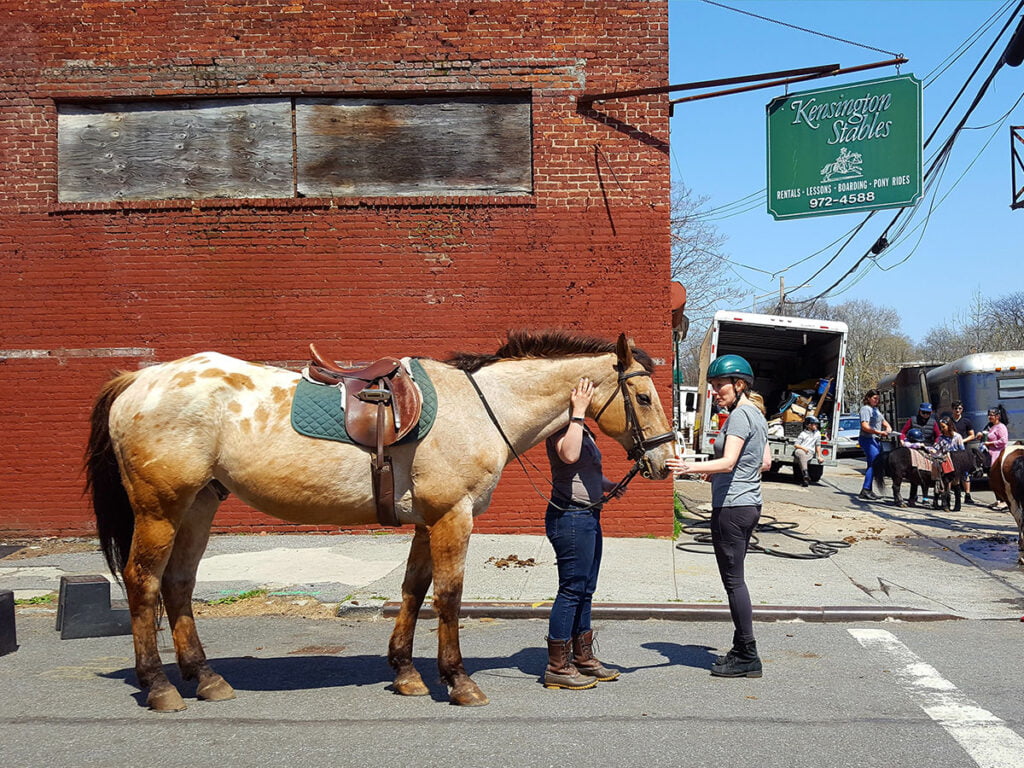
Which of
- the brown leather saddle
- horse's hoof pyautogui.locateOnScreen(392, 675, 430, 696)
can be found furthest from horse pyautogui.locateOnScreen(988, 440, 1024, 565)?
the brown leather saddle

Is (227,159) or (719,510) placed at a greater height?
(227,159)

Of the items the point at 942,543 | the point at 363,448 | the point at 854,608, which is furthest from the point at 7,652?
the point at 942,543

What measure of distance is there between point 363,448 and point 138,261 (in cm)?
755

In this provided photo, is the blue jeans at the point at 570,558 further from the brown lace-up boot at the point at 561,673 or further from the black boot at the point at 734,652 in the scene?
the black boot at the point at 734,652

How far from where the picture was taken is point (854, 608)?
8.08 m

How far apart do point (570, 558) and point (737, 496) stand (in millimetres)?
1171

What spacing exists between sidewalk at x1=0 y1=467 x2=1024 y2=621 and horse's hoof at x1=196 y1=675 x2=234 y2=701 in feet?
8.63

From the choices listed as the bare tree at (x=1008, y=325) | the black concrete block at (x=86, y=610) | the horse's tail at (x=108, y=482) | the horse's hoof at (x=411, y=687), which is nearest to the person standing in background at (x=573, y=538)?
the horse's hoof at (x=411, y=687)

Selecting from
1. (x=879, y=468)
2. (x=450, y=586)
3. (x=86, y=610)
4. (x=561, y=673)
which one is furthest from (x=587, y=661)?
(x=879, y=468)

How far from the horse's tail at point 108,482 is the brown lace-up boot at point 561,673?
9.29 ft

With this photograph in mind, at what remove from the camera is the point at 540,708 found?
A: 210 inches

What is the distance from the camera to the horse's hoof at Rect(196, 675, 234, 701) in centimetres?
555

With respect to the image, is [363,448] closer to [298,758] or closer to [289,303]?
[298,758]

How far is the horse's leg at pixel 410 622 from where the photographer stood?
5641mm
